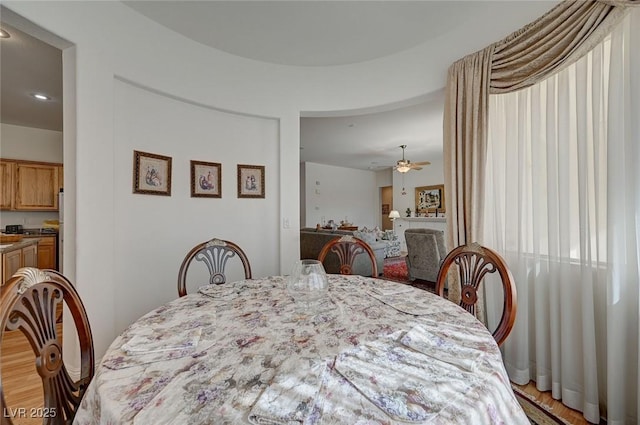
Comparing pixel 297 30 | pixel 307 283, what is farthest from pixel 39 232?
pixel 307 283

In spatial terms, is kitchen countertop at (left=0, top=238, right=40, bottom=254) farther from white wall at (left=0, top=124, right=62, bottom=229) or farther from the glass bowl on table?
the glass bowl on table

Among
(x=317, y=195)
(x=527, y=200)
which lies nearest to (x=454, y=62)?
(x=527, y=200)

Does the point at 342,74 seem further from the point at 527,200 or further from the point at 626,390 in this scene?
the point at 626,390

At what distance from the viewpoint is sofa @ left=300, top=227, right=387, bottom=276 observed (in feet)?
14.6

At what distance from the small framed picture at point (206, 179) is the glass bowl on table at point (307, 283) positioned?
170cm

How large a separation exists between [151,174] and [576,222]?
9.96ft

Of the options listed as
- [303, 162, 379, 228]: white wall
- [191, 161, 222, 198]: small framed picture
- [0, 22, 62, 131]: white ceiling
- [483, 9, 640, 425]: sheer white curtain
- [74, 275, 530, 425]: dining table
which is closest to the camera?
[74, 275, 530, 425]: dining table

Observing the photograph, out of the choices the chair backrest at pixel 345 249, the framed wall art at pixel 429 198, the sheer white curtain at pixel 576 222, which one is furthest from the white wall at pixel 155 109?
the framed wall art at pixel 429 198

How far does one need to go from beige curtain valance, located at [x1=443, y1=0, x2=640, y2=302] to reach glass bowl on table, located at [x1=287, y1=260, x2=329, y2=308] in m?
1.41

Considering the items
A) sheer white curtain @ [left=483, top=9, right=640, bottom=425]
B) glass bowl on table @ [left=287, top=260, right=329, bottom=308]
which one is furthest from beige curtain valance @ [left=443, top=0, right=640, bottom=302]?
glass bowl on table @ [left=287, top=260, right=329, bottom=308]

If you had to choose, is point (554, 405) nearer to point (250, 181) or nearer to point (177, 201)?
point (250, 181)

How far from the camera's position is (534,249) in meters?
1.81

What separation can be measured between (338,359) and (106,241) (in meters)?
1.95

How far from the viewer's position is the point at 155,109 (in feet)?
7.36
